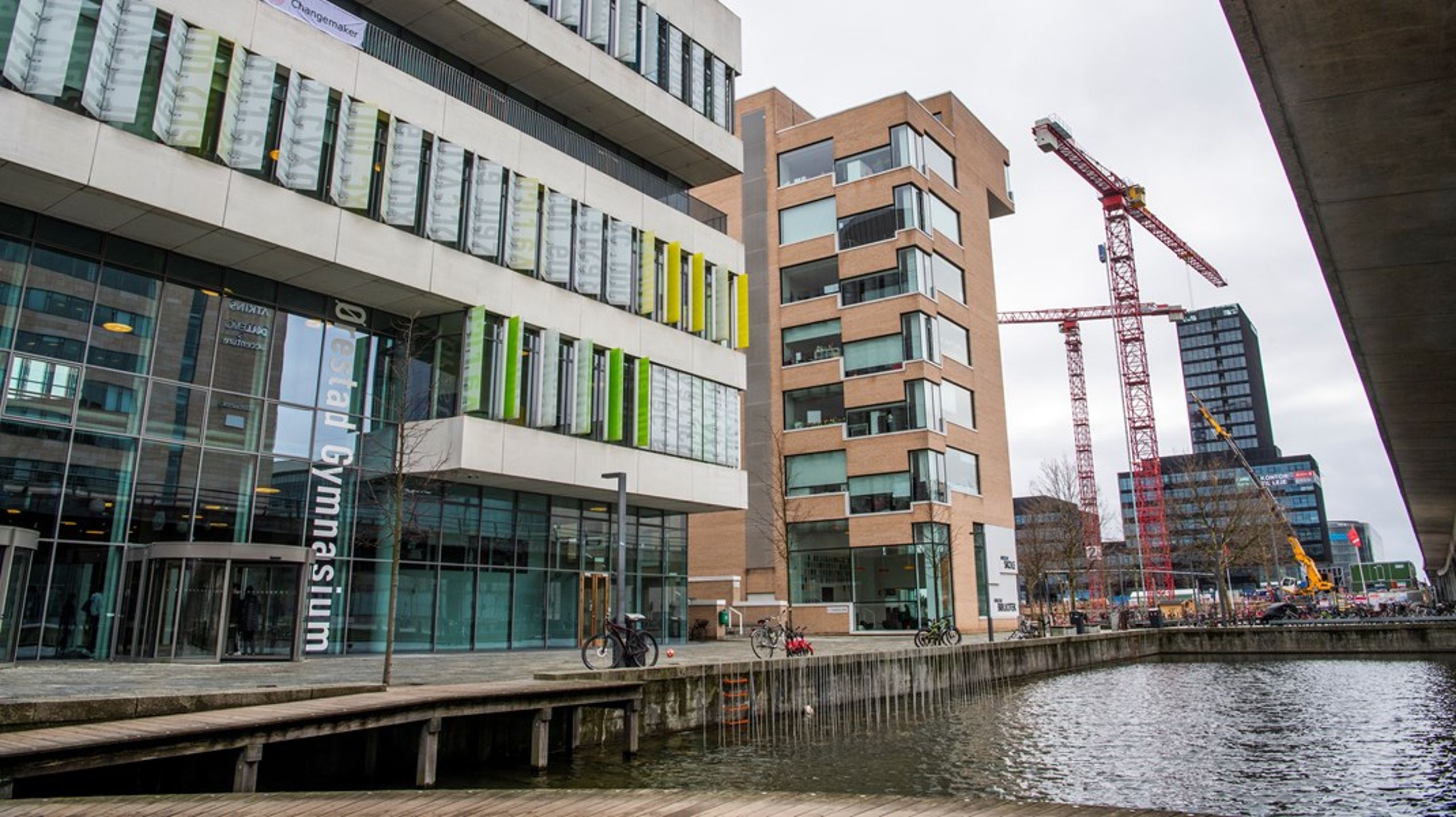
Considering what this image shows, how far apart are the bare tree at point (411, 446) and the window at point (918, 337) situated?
25666 mm

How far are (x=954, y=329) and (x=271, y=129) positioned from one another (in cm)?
3540

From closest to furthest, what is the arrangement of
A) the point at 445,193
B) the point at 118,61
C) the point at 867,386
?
the point at 118,61, the point at 445,193, the point at 867,386

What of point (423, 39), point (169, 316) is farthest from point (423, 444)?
point (423, 39)

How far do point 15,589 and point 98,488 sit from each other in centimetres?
260

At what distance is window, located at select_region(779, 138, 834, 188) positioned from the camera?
50125 mm

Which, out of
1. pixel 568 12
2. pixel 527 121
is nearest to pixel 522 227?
pixel 527 121

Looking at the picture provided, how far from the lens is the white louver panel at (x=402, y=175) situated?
24.2m

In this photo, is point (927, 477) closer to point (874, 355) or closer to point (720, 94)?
point (874, 355)

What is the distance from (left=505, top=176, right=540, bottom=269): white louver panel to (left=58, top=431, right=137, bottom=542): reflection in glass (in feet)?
36.0

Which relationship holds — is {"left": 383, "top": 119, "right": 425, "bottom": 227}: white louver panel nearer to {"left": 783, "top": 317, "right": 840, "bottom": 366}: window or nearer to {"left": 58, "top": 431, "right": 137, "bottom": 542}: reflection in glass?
{"left": 58, "top": 431, "right": 137, "bottom": 542}: reflection in glass

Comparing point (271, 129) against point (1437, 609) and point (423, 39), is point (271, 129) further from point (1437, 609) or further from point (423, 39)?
point (1437, 609)

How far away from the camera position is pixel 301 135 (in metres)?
22.3

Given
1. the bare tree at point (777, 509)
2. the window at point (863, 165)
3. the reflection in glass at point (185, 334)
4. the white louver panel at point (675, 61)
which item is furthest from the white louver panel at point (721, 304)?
the reflection in glass at point (185, 334)

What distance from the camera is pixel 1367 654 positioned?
41281 millimetres
